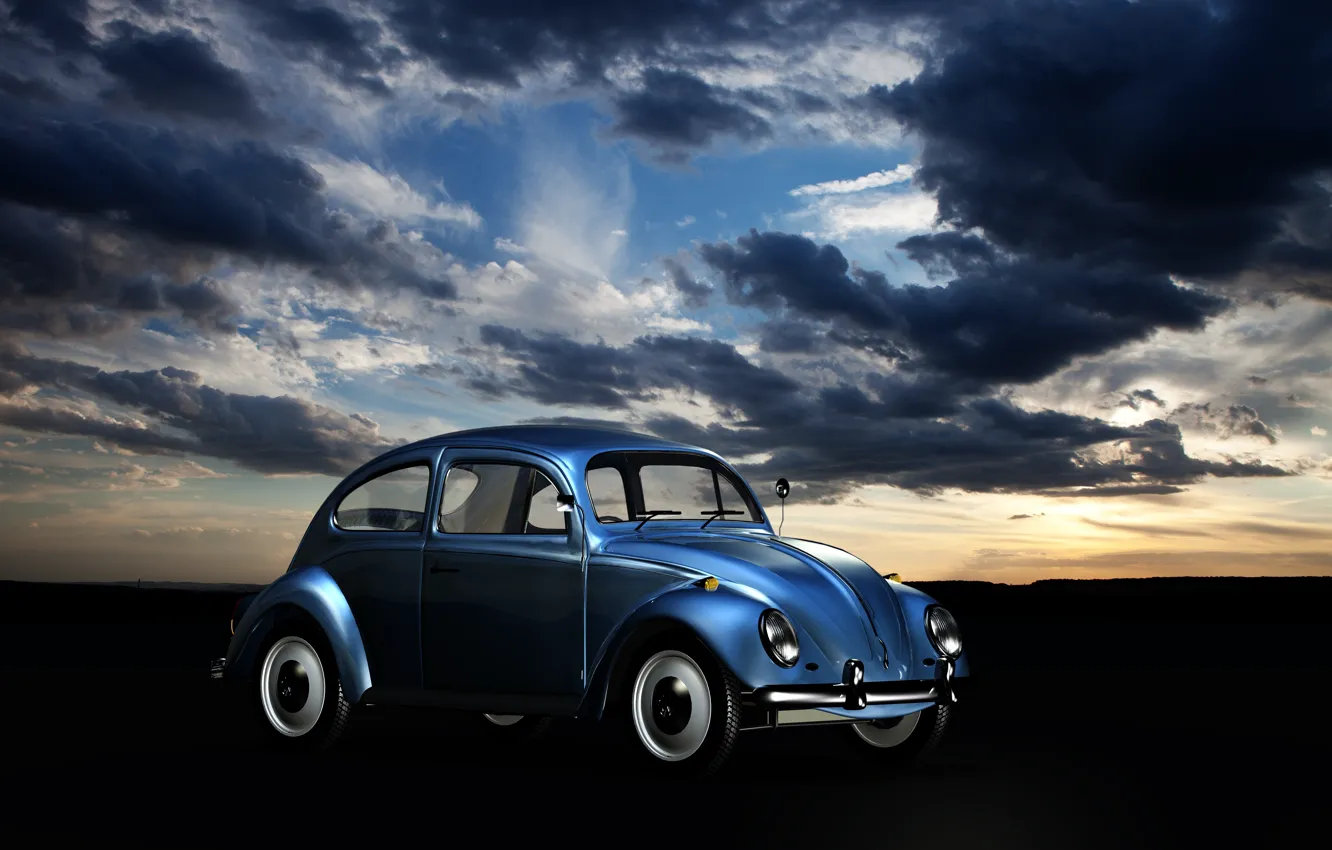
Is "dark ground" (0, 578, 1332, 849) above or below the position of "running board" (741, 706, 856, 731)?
below

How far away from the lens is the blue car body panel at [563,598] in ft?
29.3

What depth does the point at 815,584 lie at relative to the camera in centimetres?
918

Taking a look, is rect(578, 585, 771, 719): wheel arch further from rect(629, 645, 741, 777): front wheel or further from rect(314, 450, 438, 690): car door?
rect(314, 450, 438, 690): car door

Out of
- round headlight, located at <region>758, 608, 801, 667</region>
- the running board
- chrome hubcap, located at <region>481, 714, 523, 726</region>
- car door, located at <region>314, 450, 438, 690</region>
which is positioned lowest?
chrome hubcap, located at <region>481, 714, 523, 726</region>

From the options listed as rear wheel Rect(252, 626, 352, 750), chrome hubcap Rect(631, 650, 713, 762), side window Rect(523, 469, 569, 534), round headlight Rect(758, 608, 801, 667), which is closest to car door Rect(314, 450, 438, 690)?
rear wheel Rect(252, 626, 352, 750)

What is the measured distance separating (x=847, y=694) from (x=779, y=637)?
560mm

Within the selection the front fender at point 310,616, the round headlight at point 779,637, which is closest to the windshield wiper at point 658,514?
the round headlight at point 779,637

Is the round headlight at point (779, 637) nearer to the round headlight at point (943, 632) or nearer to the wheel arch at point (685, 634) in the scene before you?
the wheel arch at point (685, 634)

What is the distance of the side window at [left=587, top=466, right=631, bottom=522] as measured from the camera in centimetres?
994

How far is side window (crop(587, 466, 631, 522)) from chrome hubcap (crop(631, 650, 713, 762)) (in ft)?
4.10

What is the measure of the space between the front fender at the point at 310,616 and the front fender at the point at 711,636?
199 cm

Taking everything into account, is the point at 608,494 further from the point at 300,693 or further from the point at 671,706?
the point at 300,693

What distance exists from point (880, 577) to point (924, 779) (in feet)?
4.32

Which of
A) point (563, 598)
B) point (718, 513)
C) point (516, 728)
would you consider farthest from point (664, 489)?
point (516, 728)
